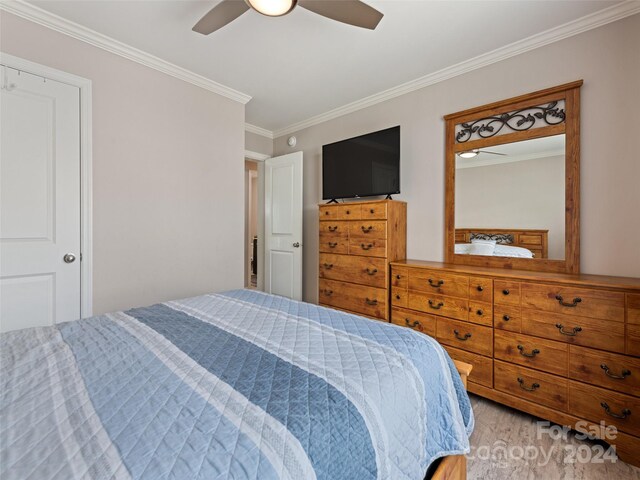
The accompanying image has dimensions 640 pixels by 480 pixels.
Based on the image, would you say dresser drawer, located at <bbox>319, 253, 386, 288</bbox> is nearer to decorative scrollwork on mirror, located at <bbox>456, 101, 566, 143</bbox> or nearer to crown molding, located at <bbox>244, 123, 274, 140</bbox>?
decorative scrollwork on mirror, located at <bbox>456, 101, 566, 143</bbox>

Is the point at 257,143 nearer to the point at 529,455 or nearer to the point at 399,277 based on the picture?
the point at 399,277

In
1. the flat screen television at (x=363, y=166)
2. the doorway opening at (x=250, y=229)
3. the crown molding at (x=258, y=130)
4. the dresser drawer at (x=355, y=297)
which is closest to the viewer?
the dresser drawer at (x=355, y=297)

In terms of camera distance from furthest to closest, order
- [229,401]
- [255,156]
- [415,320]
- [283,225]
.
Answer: [255,156], [283,225], [415,320], [229,401]

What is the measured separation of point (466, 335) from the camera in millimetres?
2184

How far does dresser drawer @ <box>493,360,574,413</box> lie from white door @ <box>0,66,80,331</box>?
3027 millimetres

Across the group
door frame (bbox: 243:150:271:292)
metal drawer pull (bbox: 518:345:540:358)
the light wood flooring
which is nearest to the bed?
the light wood flooring

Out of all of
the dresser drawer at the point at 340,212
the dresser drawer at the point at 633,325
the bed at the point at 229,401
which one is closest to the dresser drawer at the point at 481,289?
the dresser drawer at the point at 633,325

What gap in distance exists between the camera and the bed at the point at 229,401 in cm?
62

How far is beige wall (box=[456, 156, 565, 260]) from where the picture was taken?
2170 millimetres

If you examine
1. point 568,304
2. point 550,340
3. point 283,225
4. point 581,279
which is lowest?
point 550,340

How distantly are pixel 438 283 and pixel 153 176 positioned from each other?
99.5 inches

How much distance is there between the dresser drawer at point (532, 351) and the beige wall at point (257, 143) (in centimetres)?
354

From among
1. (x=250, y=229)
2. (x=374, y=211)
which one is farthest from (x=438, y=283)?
(x=250, y=229)

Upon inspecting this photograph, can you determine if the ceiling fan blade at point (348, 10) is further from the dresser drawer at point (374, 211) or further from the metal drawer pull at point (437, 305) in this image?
the metal drawer pull at point (437, 305)
